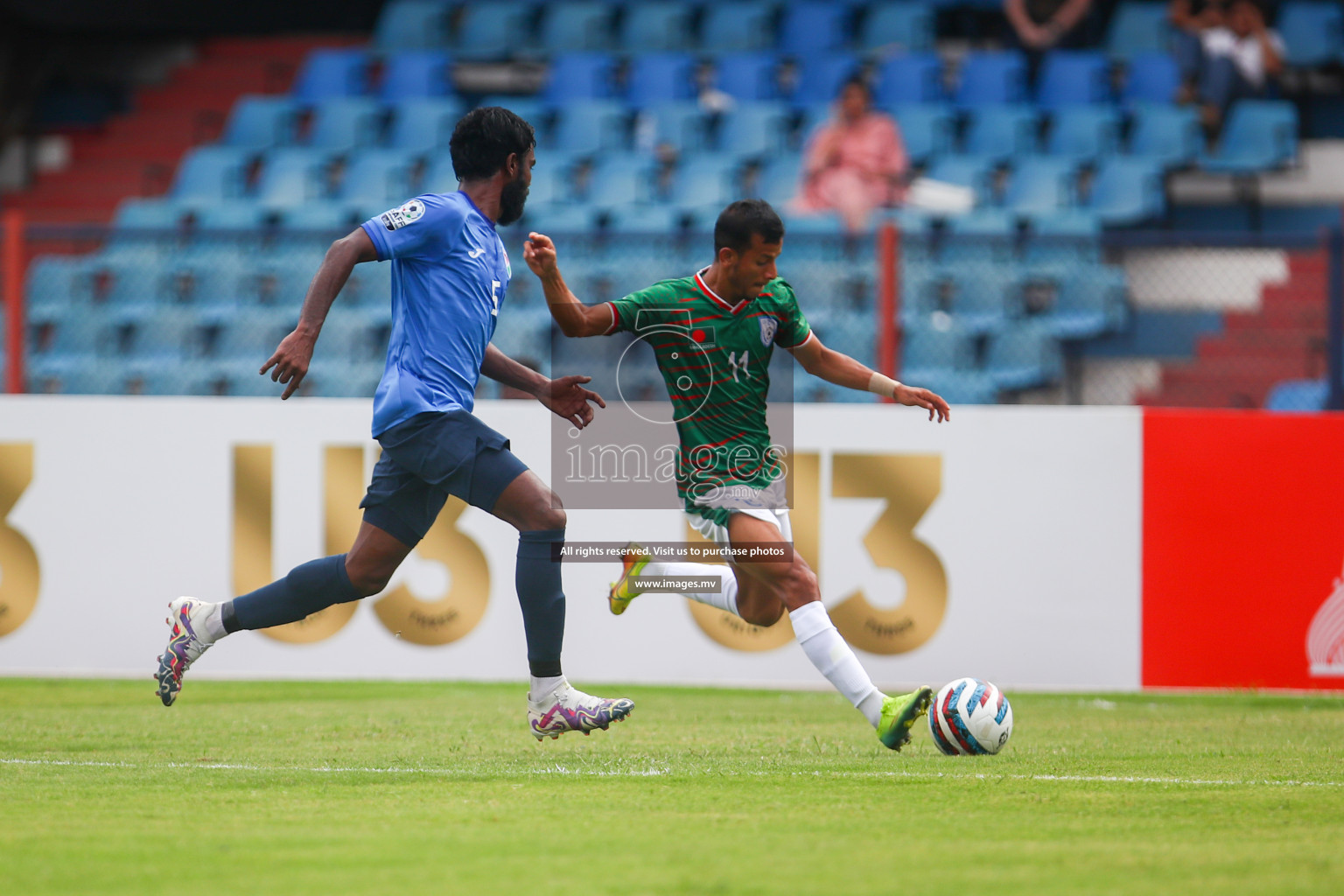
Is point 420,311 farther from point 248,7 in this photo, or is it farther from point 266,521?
point 248,7

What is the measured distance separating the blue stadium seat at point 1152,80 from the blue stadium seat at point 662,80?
413cm

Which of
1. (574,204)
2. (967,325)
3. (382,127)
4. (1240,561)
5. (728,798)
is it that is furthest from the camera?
(382,127)

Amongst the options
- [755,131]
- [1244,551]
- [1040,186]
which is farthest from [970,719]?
[755,131]

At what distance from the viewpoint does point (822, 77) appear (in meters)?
14.7

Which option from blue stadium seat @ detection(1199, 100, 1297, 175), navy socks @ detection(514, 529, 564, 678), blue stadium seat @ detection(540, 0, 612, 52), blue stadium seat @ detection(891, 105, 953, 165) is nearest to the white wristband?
navy socks @ detection(514, 529, 564, 678)

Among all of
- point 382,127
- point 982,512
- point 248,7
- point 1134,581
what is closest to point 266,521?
point 982,512

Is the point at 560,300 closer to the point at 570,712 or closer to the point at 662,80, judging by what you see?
the point at 570,712

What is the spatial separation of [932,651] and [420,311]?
3918 mm

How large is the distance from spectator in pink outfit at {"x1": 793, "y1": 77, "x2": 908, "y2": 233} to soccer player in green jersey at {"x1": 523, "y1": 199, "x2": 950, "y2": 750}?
648 centimetres

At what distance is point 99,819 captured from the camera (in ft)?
14.3

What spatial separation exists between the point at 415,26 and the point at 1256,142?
8573 mm

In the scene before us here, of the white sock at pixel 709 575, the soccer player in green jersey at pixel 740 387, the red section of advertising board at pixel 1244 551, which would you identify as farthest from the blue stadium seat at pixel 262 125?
the soccer player in green jersey at pixel 740 387

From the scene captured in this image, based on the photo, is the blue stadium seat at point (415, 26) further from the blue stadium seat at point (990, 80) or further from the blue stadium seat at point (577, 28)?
the blue stadium seat at point (990, 80)

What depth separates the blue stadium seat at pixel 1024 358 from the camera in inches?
408
